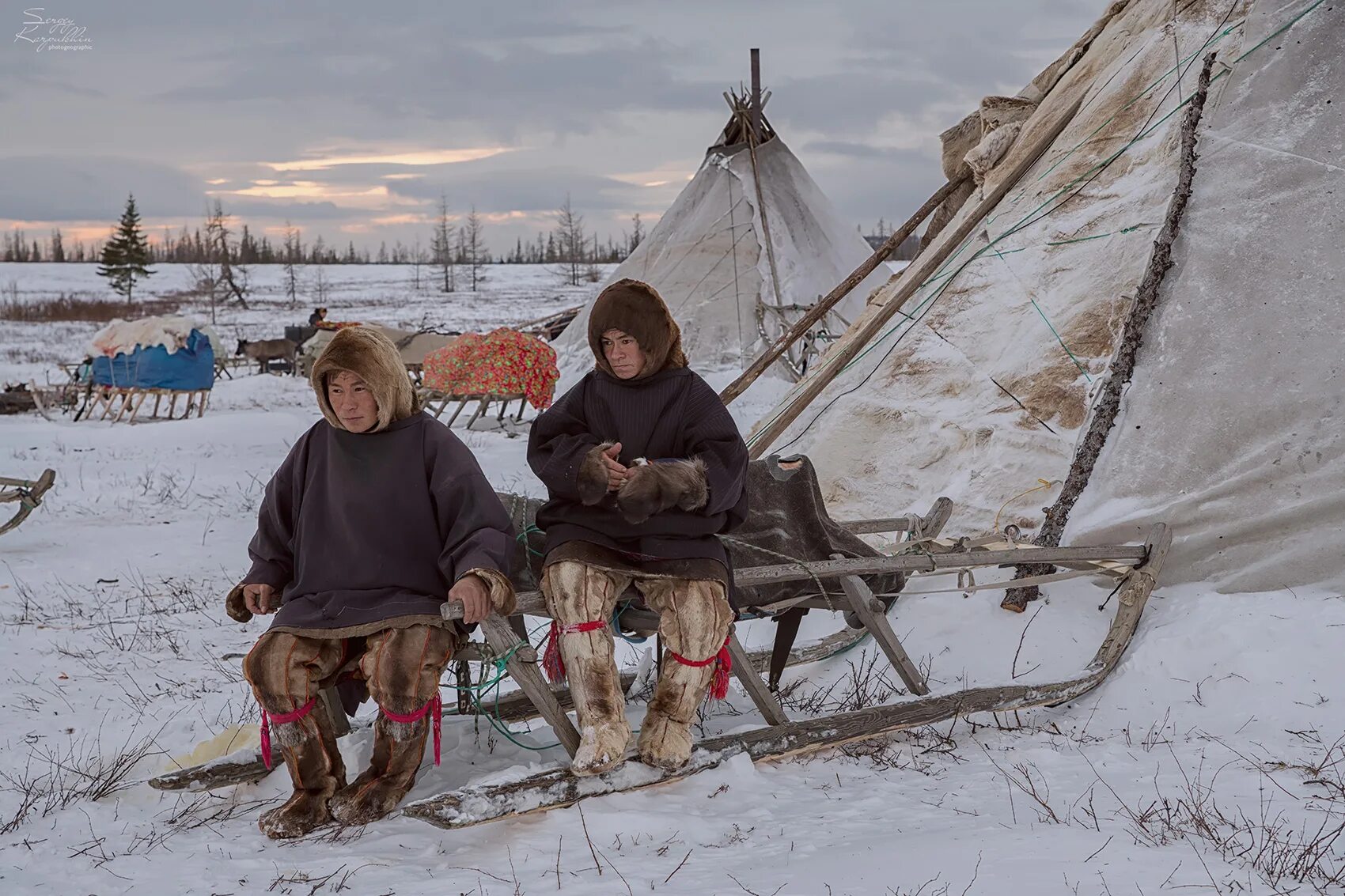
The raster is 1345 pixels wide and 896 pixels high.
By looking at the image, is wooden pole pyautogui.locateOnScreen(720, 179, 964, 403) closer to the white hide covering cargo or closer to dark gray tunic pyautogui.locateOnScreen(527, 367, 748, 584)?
dark gray tunic pyautogui.locateOnScreen(527, 367, 748, 584)

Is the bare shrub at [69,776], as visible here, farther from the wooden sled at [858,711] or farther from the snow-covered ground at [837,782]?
the wooden sled at [858,711]

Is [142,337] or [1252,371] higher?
[1252,371]

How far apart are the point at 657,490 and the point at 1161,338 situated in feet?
9.28

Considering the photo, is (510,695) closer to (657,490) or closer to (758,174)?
(657,490)

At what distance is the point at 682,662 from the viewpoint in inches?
122

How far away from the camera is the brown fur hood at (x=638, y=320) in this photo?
327 cm

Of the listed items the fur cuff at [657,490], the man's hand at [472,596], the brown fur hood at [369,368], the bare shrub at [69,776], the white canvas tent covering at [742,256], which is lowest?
the bare shrub at [69,776]

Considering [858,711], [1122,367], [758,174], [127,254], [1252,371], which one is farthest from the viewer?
[127,254]

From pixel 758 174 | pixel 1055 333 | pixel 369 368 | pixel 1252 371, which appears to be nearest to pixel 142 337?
pixel 758 174

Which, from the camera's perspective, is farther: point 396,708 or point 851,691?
point 851,691

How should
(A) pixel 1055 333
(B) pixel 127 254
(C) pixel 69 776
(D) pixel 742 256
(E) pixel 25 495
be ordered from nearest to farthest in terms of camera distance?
1. (C) pixel 69 776
2. (A) pixel 1055 333
3. (E) pixel 25 495
4. (D) pixel 742 256
5. (B) pixel 127 254

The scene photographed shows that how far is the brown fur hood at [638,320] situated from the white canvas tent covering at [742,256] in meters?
10.1

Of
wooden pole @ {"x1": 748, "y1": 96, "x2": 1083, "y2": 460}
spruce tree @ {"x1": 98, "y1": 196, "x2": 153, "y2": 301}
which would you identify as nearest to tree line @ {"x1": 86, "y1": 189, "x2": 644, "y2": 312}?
spruce tree @ {"x1": 98, "y1": 196, "x2": 153, "y2": 301}

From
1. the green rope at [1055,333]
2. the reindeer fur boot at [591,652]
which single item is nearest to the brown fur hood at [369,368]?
the reindeer fur boot at [591,652]
